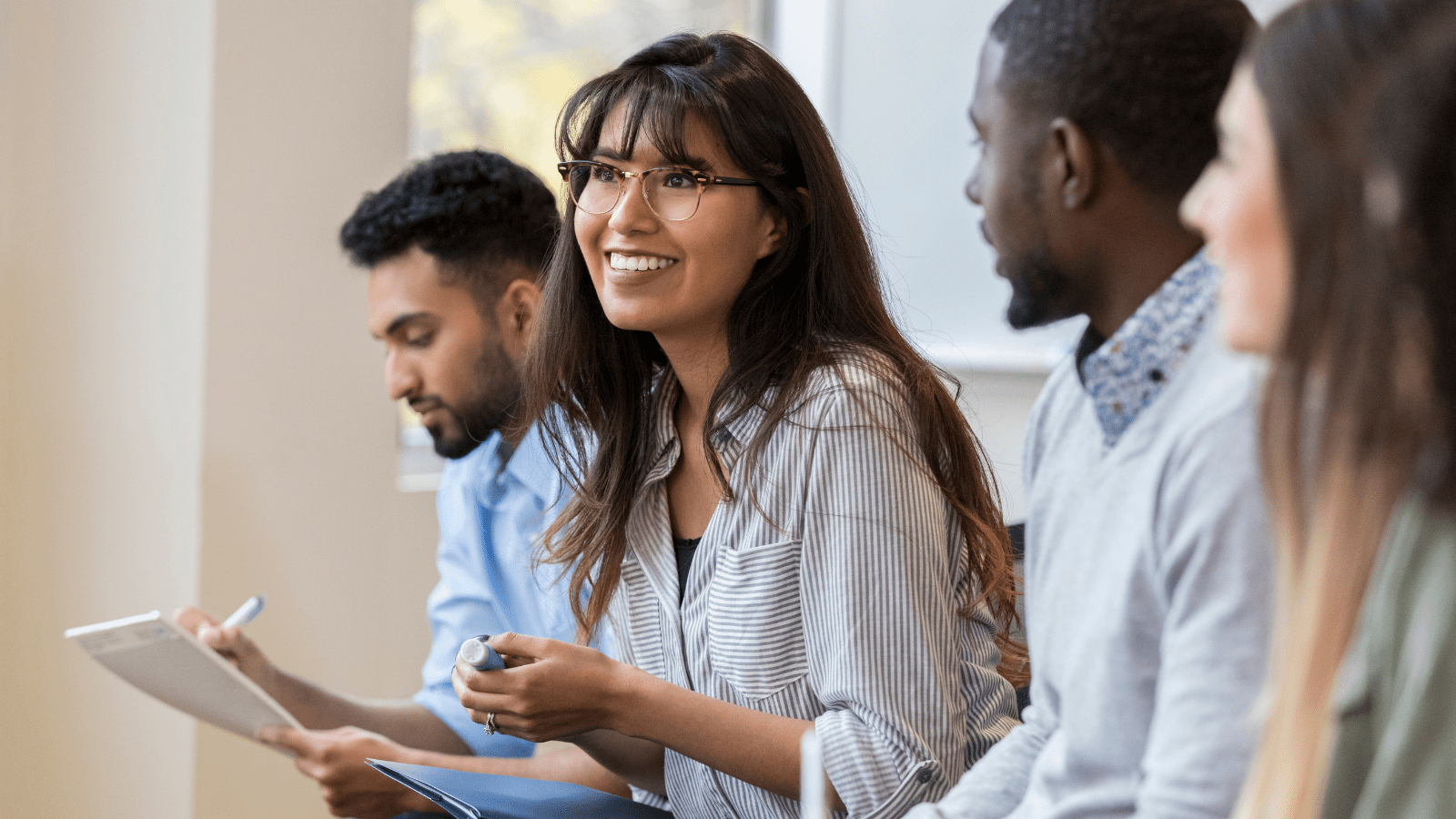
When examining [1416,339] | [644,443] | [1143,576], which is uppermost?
[1416,339]

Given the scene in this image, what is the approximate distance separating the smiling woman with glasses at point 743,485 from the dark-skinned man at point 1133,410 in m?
0.32

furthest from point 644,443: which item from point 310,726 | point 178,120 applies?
point 178,120

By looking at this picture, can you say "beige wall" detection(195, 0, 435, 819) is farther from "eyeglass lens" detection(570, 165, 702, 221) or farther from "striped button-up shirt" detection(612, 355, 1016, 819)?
"striped button-up shirt" detection(612, 355, 1016, 819)

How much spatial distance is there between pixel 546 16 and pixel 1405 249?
9.22 feet

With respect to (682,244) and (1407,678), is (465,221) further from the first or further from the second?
(1407,678)

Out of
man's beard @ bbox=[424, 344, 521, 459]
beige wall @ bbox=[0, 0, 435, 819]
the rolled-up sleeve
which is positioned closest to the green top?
the rolled-up sleeve

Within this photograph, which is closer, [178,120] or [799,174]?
[799,174]

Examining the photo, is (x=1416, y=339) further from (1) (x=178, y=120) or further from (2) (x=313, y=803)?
(2) (x=313, y=803)

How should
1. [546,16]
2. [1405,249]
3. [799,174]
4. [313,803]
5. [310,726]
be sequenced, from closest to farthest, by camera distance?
[1405,249] → [799,174] → [310,726] → [313,803] → [546,16]

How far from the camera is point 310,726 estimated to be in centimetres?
166

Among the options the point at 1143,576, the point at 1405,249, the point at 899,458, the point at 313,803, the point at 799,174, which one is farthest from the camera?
the point at 313,803

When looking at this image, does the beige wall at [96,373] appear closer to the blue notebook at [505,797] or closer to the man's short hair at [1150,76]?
the blue notebook at [505,797]

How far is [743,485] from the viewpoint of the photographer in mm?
1275

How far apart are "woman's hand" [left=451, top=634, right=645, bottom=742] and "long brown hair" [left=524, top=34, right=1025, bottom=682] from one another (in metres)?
0.21
